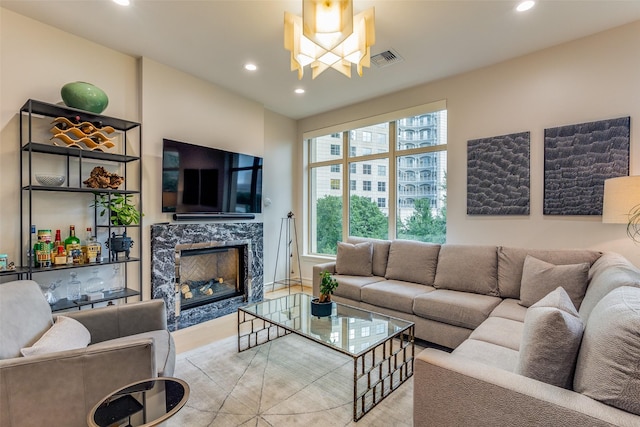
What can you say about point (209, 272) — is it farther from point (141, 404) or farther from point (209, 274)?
point (141, 404)

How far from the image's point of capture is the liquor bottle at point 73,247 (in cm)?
265

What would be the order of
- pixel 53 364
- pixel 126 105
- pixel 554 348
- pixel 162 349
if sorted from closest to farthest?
pixel 554 348 < pixel 53 364 < pixel 162 349 < pixel 126 105

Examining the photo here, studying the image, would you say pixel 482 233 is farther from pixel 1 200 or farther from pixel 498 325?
pixel 1 200

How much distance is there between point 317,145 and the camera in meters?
5.38

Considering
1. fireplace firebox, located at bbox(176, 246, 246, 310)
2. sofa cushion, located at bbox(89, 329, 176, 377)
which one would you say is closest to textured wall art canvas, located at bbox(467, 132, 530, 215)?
fireplace firebox, located at bbox(176, 246, 246, 310)

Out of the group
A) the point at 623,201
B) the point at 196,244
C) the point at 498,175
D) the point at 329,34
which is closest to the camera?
the point at 623,201

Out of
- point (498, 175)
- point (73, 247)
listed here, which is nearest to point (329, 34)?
point (498, 175)

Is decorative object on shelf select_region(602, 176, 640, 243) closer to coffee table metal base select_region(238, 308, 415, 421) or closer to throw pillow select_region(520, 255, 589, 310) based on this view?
throw pillow select_region(520, 255, 589, 310)

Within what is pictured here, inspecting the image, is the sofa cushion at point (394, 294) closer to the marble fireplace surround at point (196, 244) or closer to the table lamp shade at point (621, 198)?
the table lamp shade at point (621, 198)

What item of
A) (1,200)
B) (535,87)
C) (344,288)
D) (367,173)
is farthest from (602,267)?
(1,200)

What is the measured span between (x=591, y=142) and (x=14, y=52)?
207 inches

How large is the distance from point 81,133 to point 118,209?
736 mm

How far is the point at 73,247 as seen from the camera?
2668 mm

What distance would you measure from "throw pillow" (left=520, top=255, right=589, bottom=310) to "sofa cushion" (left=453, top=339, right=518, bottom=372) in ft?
3.07
